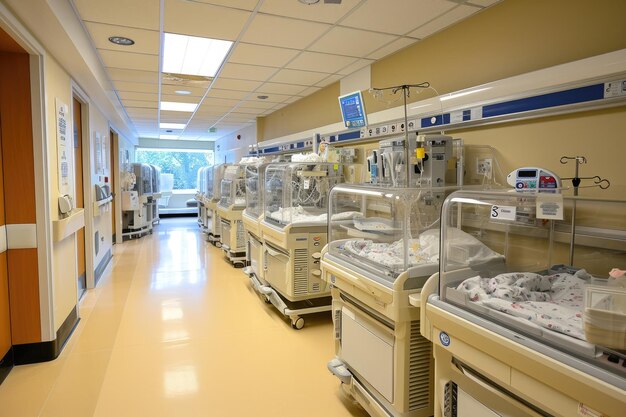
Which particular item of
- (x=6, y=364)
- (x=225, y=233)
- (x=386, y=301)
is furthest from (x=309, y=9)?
(x=225, y=233)

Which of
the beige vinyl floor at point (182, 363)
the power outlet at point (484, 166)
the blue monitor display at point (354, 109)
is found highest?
the blue monitor display at point (354, 109)

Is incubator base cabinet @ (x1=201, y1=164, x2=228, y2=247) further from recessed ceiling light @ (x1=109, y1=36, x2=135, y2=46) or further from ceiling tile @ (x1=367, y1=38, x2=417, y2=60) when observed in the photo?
ceiling tile @ (x1=367, y1=38, x2=417, y2=60)

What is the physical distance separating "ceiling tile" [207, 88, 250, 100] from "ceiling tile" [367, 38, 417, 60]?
2.47m

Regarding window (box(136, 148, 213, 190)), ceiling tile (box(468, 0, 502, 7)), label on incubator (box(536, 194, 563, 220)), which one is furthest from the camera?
window (box(136, 148, 213, 190))

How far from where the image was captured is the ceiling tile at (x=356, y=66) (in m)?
4.15

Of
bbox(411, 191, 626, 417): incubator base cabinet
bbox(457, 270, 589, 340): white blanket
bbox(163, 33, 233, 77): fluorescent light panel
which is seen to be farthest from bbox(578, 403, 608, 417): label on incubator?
bbox(163, 33, 233, 77): fluorescent light panel

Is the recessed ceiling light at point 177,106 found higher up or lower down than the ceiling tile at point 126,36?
higher up

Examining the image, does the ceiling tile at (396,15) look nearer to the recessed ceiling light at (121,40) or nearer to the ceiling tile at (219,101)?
the recessed ceiling light at (121,40)

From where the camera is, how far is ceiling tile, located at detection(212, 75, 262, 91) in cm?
507

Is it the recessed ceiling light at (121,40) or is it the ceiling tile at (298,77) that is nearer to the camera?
the recessed ceiling light at (121,40)

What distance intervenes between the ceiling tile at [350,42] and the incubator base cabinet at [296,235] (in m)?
1.18

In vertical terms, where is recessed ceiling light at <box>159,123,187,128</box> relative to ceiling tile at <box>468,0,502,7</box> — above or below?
above

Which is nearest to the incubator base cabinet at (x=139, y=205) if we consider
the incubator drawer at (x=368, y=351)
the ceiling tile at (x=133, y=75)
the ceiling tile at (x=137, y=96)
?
the ceiling tile at (x=137, y=96)

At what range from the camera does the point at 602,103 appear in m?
2.09
